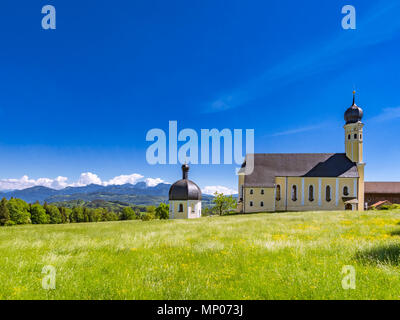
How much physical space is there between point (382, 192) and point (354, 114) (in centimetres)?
3455

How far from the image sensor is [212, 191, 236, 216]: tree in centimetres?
5650

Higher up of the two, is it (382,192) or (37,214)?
(382,192)

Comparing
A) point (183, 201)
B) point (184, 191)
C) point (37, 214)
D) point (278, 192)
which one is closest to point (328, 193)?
point (278, 192)

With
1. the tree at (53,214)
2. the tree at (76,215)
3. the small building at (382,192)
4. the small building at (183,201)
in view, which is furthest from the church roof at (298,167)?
the tree at (76,215)

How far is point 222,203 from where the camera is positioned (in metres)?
56.7

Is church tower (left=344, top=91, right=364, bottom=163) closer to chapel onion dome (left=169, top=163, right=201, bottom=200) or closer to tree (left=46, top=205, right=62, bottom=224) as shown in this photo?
chapel onion dome (left=169, top=163, right=201, bottom=200)

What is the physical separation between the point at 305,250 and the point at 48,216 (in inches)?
3716

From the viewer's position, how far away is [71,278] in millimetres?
5699

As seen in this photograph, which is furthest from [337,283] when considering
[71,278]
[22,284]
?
[22,284]

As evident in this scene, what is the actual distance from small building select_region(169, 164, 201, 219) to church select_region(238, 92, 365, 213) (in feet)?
40.3

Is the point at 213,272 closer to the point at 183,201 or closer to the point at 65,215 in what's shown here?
the point at 183,201

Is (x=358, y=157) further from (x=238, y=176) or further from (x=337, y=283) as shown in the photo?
(x=337, y=283)

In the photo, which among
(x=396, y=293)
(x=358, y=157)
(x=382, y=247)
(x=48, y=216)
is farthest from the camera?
(x=48, y=216)

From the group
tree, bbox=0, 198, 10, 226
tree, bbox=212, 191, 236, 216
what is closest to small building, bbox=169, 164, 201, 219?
tree, bbox=212, 191, 236, 216
